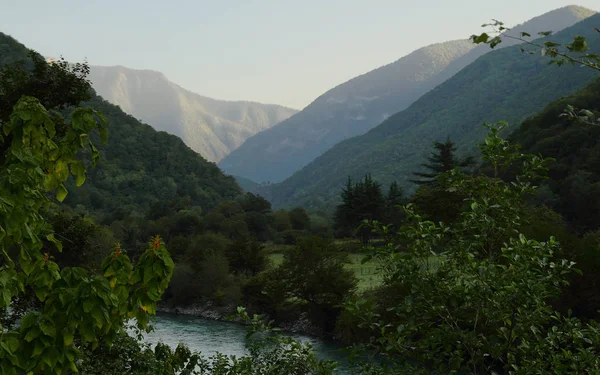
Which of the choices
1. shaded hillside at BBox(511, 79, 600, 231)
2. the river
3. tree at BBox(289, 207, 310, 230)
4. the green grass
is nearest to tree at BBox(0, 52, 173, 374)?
the river

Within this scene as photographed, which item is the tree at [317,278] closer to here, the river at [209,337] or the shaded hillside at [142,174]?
the river at [209,337]

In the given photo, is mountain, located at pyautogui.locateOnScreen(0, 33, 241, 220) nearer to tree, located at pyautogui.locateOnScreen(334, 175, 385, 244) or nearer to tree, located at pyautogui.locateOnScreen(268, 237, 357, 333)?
tree, located at pyautogui.locateOnScreen(334, 175, 385, 244)

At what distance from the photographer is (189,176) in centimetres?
10712

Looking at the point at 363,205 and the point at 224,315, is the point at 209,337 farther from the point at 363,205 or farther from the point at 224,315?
the point at 363,205

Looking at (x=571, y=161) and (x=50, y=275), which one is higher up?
(x=50, y=275)

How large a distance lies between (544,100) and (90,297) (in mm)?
159553

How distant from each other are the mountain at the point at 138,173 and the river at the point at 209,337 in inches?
1788

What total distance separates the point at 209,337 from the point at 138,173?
66937 millimetres

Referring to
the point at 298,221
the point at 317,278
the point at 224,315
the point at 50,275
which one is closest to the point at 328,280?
the point at 317,278

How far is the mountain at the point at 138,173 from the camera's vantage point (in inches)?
3423

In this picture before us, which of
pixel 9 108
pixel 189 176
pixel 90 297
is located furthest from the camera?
pixel 189 176

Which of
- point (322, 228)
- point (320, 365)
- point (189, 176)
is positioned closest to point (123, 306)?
point (320, 365)

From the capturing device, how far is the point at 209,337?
35.1m

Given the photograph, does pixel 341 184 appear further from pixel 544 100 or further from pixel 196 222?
pixel 196 222
